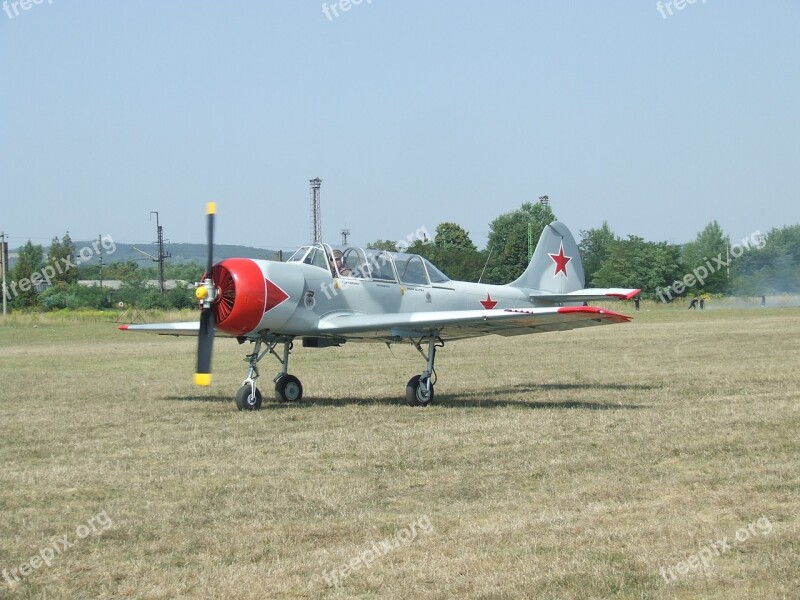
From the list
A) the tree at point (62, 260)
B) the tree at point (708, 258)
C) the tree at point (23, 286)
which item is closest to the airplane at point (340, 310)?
the tree at point (23, 286)

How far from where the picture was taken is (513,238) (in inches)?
2628

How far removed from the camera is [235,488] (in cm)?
771

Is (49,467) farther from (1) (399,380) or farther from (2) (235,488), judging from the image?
(1) (399,380)

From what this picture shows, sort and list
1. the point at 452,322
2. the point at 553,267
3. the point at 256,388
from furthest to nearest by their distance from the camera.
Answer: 1. the point at 553,267
2. the point at 256,388
3. the point at 452,322

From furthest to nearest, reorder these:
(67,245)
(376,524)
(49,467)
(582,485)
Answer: (67,245) < (49,467) < (582,485) < (376,524)

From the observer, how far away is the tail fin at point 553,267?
58.6 ft

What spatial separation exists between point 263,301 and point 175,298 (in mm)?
46511

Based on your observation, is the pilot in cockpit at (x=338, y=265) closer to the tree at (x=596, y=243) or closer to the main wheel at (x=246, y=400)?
the main wheel at (x=246, y=400)

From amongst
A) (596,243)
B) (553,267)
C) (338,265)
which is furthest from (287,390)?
(596,243)

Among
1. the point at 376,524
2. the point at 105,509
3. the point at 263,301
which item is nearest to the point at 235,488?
the point at 105,509

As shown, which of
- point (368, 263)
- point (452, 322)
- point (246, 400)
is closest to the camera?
point (246, 400)

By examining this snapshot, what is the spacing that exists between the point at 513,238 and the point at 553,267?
1930 inches

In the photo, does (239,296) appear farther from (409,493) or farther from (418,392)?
(409,493)

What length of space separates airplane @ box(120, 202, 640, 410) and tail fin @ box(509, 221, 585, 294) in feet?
5.58
